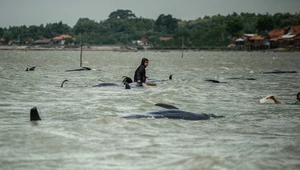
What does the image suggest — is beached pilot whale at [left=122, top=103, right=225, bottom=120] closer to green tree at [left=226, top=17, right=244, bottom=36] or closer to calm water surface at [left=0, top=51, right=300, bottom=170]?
calm water surface at [left=0, top=51, right=300, bottom=170]

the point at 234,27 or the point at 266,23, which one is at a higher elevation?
the point at 266,23

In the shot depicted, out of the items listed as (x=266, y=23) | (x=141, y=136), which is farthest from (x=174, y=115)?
(x=266, y=23)

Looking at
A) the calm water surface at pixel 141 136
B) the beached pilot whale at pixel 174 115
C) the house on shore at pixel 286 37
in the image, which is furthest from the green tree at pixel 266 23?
the beached pilot whale at pixel 174 115

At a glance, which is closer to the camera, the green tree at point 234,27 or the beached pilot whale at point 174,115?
the beached pilot whale at point 174,115

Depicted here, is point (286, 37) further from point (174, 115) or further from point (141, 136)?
point (141, 136)

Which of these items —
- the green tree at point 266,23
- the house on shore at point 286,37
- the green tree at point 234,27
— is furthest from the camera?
the green tree at point 234,27

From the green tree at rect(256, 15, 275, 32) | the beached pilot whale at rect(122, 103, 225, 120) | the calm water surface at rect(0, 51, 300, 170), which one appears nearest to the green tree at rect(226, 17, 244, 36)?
the green tree at rect(256, 15, 275, 32)

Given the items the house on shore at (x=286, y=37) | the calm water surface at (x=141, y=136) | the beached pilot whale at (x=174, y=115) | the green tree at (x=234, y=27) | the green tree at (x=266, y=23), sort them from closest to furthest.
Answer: the calm water surface at (x=141, y=136), the beached pilot whale at (x=174, y=115), the house on shore at (x=286, y=37), the green tree at (x=266, y=23), the green tree at (x=234, y=27)

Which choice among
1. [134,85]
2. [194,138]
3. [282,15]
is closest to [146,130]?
[194,138]

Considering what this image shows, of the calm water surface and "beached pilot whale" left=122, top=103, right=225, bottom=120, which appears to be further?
"beached pilot whale" left=122, top=103, right=225, bottom=120

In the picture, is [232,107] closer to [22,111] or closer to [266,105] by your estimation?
[266,105]

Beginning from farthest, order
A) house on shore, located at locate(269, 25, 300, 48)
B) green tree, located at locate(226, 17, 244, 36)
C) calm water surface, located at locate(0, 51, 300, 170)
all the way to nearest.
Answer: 1. green tree, located at locate(226, 17, 244, 36)
2. house on shore, located at locate(269, 25, 300, 48)
3. calm water surface, located at locate(0, 51, 300, 170)

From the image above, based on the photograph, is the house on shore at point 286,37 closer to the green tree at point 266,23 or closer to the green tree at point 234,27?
the green tree at point 266,23

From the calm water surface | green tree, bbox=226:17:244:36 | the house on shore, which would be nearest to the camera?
the calm water surface
